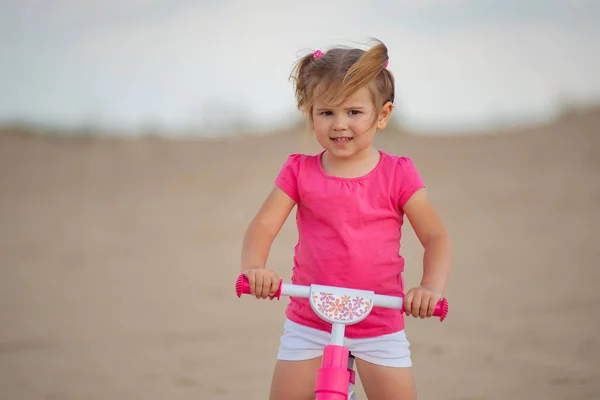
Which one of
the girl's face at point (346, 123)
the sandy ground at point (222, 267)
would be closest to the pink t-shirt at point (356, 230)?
the girl's face at point (346, 123)

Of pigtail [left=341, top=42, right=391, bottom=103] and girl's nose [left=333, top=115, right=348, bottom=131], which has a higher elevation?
pigtail [left=341, top=42, right=391, bottom=103]

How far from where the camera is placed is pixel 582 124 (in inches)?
523

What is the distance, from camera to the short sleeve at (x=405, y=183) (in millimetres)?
3389

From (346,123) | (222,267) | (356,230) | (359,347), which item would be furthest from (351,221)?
(222,267)

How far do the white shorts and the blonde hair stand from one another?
2.67ft

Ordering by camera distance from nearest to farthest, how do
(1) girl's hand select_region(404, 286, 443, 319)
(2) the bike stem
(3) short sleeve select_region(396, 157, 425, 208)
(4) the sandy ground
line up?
(2) the bike stem → (1) girl's hand select_region(404, 286, 443, 319) → (3) short sleeve select_region(396, 157, 425, 208) → (4) the sandy ground

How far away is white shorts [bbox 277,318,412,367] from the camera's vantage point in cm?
339

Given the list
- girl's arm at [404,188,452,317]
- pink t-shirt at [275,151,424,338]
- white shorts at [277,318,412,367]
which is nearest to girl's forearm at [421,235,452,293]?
girl's arm at [404,188,452,317]

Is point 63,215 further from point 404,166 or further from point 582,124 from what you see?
point 404,166

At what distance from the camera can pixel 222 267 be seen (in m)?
9.75

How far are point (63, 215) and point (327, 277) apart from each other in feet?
29.1

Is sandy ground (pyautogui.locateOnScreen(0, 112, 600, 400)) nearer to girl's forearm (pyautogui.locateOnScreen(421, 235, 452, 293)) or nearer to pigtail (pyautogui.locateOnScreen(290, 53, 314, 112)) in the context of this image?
girl's forearm (pyautogui.locateOnScreen(421, 235, 452, 293))

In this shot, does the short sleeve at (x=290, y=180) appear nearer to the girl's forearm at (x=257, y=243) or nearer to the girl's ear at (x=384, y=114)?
the girl's forearm at (x=257, y=243)

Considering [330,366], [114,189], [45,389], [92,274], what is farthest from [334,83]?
[114,189]
